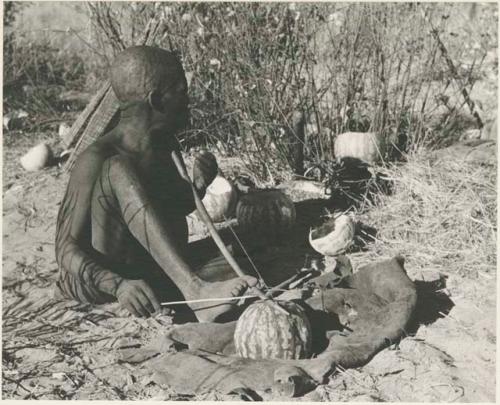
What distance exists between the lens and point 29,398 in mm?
2930

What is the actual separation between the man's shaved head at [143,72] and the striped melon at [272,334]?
1.20 meters

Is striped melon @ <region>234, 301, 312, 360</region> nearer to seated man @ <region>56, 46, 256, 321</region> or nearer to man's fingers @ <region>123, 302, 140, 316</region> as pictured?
seated man @ <region>56, 46, 256, 321</region>

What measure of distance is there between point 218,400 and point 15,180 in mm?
3760

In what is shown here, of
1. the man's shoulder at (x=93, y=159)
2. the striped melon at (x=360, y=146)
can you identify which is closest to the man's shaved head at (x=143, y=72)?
the man's shoulder at (x=93, y=159)

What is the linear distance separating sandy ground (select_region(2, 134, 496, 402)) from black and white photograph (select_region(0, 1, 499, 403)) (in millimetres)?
12

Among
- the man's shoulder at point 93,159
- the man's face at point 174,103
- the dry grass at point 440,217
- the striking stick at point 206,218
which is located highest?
the man's face at point 174,103

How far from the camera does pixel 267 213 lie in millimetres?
4418

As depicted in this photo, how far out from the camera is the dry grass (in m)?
4.07

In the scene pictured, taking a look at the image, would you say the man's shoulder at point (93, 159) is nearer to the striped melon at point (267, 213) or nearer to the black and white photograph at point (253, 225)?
the black and white photograph at point (253, 225)

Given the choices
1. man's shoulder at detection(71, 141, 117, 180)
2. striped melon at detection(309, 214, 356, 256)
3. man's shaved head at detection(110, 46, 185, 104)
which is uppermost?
man's shaved head at detection(110, 46, 185, 104)

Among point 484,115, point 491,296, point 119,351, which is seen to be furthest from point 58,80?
point 491,296

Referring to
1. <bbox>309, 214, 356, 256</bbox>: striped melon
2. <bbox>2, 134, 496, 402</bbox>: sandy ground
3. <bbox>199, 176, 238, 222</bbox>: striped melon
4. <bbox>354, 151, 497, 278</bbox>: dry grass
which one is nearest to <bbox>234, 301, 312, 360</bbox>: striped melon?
<bbox>2, 134, 496, 402</bbox>: sandy ground

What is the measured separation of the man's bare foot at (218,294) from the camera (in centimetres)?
310

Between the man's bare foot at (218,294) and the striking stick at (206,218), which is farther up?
the striking stick at (206,218)
